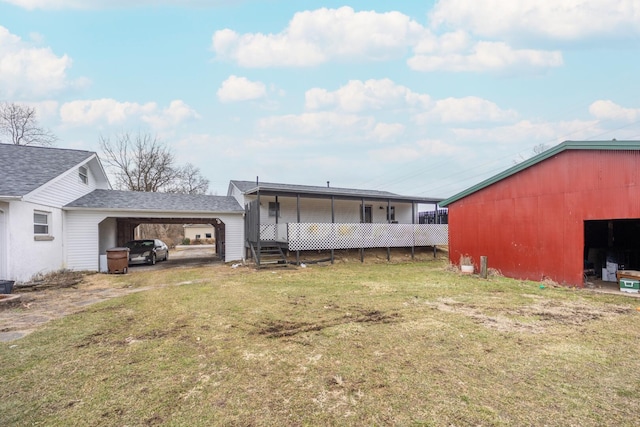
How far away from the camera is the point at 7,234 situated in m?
9.36

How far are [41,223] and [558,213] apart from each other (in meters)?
16.6

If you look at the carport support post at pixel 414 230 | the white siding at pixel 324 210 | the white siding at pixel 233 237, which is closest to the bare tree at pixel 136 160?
Result: the white siding at pixel 233 237

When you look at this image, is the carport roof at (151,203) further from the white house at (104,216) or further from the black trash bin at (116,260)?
the black trash bin at (116,260)

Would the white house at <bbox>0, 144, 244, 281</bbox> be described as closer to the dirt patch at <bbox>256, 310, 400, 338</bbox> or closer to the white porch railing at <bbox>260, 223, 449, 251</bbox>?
the white porch railing at <bbox>260, 223, 449, 251</bbox>

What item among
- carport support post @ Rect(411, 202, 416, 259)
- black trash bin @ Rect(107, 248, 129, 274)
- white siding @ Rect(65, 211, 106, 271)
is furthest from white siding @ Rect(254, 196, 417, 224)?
white siding @ Rect(65, 211, 106, 271)

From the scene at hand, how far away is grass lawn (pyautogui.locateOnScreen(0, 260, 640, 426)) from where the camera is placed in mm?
2730

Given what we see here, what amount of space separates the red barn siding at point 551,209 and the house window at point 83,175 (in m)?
16.4

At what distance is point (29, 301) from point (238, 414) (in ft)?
25.9

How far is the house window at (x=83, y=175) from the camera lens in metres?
14.0

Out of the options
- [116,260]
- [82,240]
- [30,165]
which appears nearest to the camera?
[30,165]

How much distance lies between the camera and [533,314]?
19.6 ft

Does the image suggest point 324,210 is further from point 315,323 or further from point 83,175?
point 315,323

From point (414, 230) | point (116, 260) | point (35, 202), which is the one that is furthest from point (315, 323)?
point (414, 230)

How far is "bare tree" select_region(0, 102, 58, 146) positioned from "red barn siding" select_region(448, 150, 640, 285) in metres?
29.8
